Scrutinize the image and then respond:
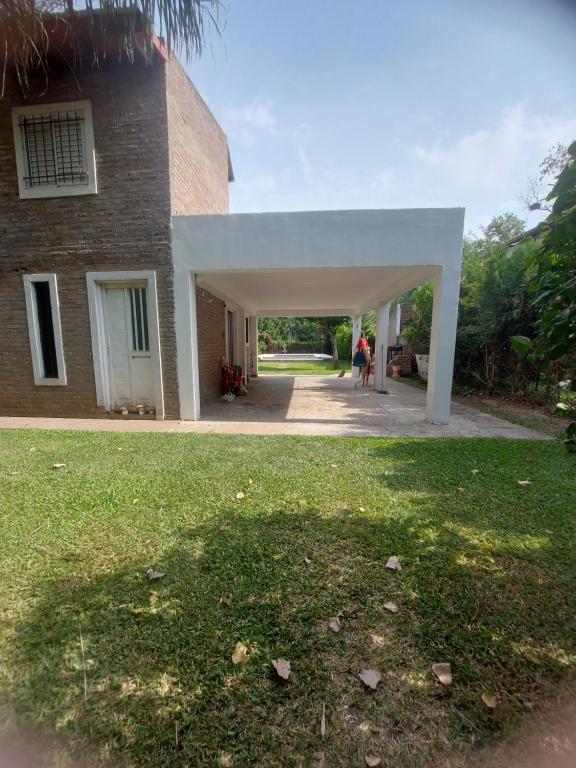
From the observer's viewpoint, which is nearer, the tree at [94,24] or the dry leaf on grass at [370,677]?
the dry leaf on grass at [370,677]

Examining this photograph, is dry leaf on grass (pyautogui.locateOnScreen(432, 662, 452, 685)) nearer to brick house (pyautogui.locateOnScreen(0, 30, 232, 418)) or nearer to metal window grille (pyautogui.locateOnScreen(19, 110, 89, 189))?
brick house (pyautogui.locateOnScreen(0, 30, 232, 418))

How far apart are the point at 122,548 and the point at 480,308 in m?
10.5

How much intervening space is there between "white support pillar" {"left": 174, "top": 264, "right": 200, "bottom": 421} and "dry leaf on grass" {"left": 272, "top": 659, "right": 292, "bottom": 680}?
18.1ft

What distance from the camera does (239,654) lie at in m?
1.74

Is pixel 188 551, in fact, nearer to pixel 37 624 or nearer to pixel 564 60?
pixel 37 624

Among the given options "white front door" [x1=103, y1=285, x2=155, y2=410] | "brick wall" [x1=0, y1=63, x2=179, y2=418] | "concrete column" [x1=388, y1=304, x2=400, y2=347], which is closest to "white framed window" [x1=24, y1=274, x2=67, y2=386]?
"brick wall" [x1=0, y1=63, x2=179, y2=418]

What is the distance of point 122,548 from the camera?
2.62m

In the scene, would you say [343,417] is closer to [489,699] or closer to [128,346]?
[128,346]

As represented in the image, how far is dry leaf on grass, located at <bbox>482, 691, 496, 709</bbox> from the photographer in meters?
1.51

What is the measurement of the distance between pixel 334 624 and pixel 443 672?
57 cm

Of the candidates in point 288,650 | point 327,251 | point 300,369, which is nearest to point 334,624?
point 288,650

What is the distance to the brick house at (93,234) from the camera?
6.17 metres

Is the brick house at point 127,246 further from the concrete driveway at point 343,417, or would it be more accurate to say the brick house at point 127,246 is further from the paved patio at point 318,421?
the concrete driveway at point 343,417

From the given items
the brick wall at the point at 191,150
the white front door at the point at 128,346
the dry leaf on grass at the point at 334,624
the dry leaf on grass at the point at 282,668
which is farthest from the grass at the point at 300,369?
the dry leaf on grass at the point at 282,668
